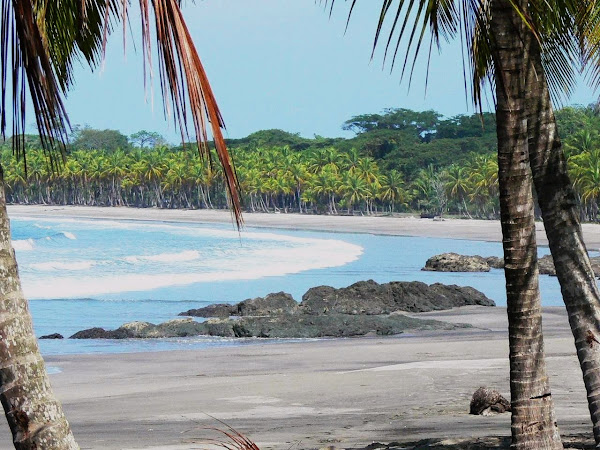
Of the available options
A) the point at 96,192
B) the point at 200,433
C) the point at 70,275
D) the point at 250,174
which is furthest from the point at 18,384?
the point at 96,192

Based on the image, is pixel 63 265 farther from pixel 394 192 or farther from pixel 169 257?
pixel 394 192

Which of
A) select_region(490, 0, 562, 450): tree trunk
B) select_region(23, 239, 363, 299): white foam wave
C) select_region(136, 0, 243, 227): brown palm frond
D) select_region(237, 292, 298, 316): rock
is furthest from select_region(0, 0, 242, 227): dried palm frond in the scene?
select_region(23, 239, 363, 299): white foam wave

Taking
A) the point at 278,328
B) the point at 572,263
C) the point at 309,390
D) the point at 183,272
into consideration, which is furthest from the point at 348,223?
the point at 572,263

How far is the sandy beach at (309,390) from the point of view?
8.49m

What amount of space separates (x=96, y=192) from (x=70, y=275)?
343 ft

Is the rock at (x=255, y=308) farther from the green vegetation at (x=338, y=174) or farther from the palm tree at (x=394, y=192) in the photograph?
the palm tree at (x=394, y=192)

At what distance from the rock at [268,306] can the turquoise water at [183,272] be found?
2019 mm

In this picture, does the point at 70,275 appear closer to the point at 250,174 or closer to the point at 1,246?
the point at 1,246

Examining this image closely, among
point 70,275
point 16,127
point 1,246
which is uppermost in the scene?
point 16,127

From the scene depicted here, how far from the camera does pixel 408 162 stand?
123 meters

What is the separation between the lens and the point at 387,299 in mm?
24297

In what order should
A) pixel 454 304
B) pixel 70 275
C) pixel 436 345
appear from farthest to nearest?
pixel 70 275 < pixel 454 304 < pixel 436 345

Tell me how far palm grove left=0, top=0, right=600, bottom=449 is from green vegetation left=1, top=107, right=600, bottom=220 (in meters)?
84.2

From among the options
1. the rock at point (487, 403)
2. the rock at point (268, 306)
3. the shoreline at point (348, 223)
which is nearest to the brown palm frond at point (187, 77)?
the rock at point (487, 403)
